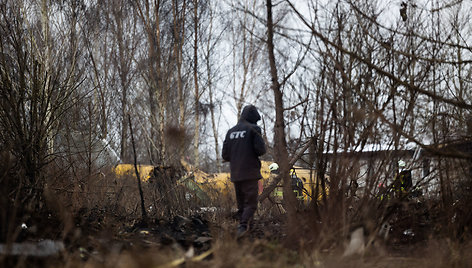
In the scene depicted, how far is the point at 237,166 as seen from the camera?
5984mm

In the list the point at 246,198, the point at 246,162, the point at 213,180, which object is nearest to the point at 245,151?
the point at 246,162

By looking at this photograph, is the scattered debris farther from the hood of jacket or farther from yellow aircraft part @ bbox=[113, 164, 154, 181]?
yellow aircraft part @ bbox=[113, 164, 154, 181]

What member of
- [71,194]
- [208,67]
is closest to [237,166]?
[71,194]

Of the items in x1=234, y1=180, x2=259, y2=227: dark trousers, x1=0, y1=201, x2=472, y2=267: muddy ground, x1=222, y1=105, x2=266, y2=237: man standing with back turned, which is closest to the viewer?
x1=0, y1=201, x2=472, y2=267: muddy ground

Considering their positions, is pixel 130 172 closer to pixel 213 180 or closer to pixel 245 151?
pixel 213 180

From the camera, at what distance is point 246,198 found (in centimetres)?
592

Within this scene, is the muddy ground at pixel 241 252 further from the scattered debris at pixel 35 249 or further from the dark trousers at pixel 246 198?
the dark trousers at pixel 246 198

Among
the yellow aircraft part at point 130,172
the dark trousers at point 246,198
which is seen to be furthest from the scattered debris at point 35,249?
the yellow aircraft part at point 130,172

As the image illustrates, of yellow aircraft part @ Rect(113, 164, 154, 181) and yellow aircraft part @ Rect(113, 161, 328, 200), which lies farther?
yellow aircraft part @ Rect(113, 164, 154, 181)

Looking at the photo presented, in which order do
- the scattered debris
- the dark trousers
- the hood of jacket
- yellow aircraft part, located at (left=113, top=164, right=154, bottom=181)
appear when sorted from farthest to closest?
1. yellow aircraft part, located at (left=113, top=164, right=154, bottom=181)
2. the hood of jacket
3. the dark trousers
4. the scattered debris

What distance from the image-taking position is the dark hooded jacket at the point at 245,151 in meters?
5.89

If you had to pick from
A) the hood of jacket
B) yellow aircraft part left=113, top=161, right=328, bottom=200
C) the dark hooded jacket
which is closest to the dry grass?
the dark hooded jacket

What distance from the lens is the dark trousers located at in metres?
5.70

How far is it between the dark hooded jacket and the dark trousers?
120 millimetres
